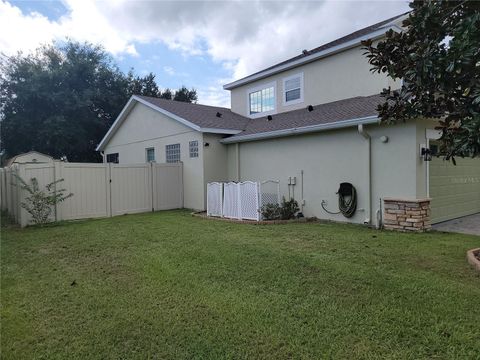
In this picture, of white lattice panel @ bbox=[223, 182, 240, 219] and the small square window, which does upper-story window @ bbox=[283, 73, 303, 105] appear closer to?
white lattice panel @ bbox=[223, 182, 240, 219]

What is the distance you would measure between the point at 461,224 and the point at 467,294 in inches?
220

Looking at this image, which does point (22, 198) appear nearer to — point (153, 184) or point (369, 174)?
point (153, 184)

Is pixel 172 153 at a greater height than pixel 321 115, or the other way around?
pixel 321 115

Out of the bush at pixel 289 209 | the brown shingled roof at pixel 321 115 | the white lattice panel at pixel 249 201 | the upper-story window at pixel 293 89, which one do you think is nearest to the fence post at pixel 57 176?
the white lattice panel at pixel 249 201

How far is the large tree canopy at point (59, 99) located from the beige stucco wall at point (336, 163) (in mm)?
17524

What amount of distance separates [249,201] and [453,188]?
5.76 meters

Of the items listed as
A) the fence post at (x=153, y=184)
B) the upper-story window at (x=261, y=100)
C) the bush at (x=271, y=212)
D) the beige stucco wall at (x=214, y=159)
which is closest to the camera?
the bush at (x=271, y=212)

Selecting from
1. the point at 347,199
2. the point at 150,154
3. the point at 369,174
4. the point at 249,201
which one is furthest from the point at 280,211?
the point at 150,154

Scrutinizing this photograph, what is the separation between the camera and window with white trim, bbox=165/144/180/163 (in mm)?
13117

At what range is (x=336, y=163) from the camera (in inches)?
357

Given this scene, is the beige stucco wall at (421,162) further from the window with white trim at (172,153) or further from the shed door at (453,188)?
the window with white trim at (172,153)

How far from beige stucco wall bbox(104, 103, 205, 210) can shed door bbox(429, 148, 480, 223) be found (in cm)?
716

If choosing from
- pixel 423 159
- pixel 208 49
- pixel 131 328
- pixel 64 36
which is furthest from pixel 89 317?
pixel 64 36

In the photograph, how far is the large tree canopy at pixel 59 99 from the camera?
23062 millimetres
